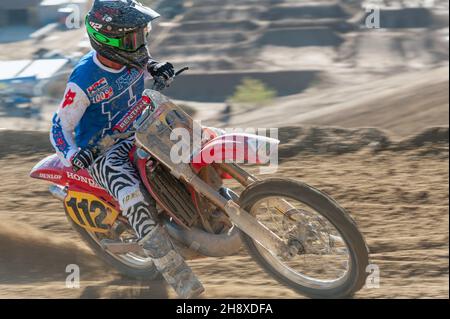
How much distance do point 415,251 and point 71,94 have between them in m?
2.78

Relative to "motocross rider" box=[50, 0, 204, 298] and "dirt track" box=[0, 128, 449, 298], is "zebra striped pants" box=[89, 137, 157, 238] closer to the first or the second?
"motocross rider" box=[50, 0, 204, 298]

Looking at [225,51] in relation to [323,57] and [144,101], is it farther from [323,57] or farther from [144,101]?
[144,101]

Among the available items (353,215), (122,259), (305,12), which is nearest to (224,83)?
(305,12)

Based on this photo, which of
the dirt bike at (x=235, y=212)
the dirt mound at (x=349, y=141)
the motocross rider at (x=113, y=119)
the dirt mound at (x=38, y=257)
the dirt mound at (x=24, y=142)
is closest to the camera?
the dirt bike at (x=235, y=212)

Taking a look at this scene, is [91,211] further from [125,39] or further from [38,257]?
[125,39]

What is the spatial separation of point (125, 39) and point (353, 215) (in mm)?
2713

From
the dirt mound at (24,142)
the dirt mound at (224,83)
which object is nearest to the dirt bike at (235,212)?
the dirt mound at (24,142)

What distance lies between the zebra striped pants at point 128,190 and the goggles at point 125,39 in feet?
2.39

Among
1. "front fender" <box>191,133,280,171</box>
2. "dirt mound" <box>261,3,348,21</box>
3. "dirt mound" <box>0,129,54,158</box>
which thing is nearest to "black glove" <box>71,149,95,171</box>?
"front fender" <box>191,133,280,171</box>

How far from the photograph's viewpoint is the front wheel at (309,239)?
459 centimetres

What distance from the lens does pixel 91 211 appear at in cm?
551

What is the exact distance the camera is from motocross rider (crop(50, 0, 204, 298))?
16.5ft

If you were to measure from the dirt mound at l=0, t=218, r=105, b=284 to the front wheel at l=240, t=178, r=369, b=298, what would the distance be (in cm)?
174

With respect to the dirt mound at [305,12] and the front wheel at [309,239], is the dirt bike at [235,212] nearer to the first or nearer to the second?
the front wheel at [309,239]
